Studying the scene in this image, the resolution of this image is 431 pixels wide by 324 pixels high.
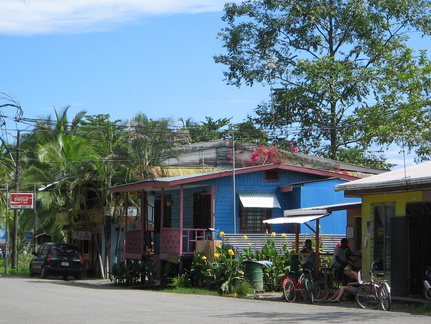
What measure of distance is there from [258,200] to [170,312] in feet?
42.0

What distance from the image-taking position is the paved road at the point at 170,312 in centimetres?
1400

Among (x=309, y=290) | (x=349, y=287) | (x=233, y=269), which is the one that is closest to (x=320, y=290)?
(x=309, y=290)

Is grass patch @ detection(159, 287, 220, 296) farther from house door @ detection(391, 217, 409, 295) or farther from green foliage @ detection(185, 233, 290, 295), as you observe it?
house door @ detection(391, 217, 409, 295)

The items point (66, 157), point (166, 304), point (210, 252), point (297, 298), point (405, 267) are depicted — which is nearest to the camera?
point (166, 304)

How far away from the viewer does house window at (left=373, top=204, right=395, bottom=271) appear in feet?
64.5

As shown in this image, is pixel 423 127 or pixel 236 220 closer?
pixel 423 127

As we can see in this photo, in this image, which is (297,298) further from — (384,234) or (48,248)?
(48,248)

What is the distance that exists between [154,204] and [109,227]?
11.8 ft

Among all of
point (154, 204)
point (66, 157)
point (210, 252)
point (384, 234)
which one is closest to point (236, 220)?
point (210, 252)

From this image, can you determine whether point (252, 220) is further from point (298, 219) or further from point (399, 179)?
point (399, 179)

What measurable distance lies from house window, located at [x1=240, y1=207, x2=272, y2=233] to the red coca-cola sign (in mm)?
13973

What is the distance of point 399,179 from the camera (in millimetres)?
18297

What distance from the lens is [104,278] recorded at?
1380 inches


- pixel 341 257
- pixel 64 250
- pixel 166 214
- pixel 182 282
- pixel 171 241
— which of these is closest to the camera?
pixel 341 257
